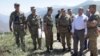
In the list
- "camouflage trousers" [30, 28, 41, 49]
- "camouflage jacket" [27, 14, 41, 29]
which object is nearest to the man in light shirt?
"camouflage jacket" [27, 14, 41, 29]

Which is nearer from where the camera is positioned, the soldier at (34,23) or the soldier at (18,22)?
the soldier at (18,22)

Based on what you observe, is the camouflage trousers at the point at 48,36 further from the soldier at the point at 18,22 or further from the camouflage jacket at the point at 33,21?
the soldier at the point at 18,22

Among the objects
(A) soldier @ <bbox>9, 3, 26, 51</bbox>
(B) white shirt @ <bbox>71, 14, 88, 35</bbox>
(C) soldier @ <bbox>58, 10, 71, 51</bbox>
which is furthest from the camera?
(A) soldier @ <bbox>9, 3, 26, 51</bbox>

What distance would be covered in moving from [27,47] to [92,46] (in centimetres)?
480

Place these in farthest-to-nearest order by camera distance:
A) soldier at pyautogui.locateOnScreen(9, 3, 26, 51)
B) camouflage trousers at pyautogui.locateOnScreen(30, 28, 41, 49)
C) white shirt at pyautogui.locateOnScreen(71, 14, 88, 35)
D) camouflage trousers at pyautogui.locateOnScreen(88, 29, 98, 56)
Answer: camouflage trousers at pyautogui.locateOnScreen(30, 28, 41, 49) < soldier at pyautogui.locateOnScreen(9, 3, 26, 51) < white shirt at pyautogui.locateOnScreen(71, 14, 88, 35) < camouflage trousers at pyautogui.locateOnScreen(88, 29, 98, 56)

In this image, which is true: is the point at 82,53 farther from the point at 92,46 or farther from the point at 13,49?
the point at 13,49

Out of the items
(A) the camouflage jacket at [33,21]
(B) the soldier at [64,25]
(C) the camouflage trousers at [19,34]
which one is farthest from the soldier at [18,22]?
(B) the soldier at [64,25]

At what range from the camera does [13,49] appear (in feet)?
60.9

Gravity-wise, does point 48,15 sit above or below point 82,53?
above

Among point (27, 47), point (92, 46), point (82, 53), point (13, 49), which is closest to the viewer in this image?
point (92, 46)

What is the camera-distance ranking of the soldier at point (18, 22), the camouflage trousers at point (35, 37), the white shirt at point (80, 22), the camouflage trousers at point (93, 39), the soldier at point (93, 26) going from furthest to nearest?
the camouflage trousers at point (35, 37), the soldier at point (18, 22), the white shirt at point (80, 22), the camouflage trousers at point (93, 39), the soldier at point (93, 26)

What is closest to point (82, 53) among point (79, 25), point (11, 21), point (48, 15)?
point (79, 25)

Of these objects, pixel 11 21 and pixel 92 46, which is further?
pixel 11 21

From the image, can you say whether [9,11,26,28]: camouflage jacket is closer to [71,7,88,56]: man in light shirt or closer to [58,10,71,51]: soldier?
[58,10,71,51]: soldier
